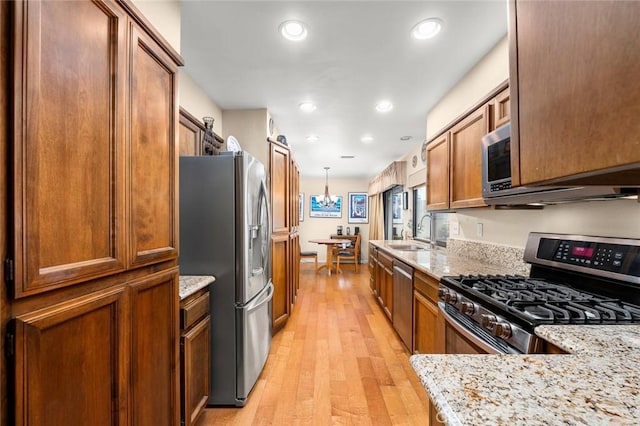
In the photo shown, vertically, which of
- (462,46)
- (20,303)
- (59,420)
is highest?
(462,46)

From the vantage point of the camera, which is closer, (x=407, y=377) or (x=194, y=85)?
(x=407, y=377)


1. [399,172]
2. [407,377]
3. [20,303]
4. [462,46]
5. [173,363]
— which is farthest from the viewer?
[399,172]

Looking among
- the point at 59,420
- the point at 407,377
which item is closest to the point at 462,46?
the point at 407,377

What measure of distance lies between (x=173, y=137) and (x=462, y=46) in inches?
78.1

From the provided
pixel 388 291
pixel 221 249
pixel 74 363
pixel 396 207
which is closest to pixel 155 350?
pixel 74 363

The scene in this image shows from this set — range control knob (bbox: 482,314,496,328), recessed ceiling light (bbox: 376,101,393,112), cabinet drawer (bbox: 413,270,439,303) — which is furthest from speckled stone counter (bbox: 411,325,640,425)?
recessed ceiling light (bbox: 376,101,393,112)

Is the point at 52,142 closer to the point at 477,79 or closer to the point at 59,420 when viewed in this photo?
the point at 59,420

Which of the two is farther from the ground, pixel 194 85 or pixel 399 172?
pixel 194 85


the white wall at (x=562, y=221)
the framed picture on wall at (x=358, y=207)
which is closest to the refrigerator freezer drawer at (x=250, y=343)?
the white wall at (x=562, y=221)

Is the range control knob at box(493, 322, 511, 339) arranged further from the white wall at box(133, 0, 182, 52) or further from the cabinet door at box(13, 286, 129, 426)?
the white wall at box(133, 0, 182, 52)

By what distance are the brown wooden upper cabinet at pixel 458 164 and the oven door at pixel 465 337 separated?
0.79 meters

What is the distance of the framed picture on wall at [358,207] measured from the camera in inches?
326

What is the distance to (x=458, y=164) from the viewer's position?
2.22 meters

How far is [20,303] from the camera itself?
66 centimetres
